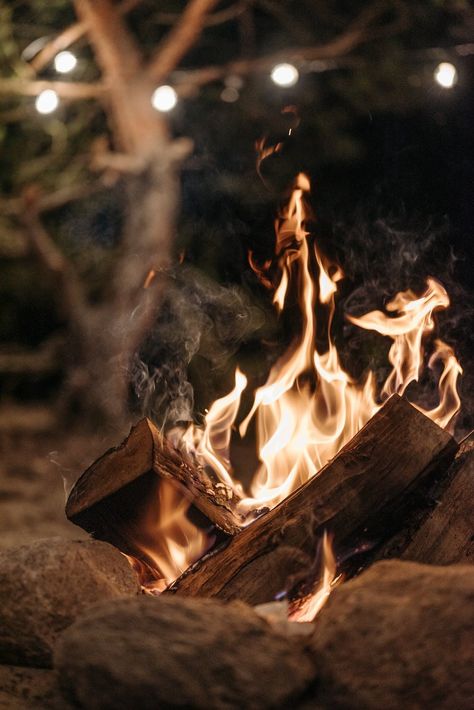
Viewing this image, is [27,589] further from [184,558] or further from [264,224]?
[264,224]

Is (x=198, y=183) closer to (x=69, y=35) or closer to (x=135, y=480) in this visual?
(x=69, y=35)

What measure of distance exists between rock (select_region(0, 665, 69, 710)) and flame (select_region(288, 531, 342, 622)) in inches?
29.7

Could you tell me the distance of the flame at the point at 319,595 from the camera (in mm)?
2826

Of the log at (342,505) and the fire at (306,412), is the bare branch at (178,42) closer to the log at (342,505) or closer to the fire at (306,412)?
the fire at (306,412)

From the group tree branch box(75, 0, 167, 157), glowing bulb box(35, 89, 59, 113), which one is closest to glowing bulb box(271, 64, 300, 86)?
tree branch box(75, 0, 167, 157)

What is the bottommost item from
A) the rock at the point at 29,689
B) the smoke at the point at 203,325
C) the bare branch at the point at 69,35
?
the rock at the point at 29,689

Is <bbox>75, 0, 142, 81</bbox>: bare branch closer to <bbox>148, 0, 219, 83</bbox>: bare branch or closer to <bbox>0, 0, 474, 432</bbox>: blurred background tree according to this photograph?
<bbox>0, 0, 474, 432</bbox>: blurred background tree

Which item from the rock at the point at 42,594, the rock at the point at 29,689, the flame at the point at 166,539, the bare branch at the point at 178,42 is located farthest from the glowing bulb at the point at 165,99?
the rock at the point at 29,689

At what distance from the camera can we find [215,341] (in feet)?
22.4

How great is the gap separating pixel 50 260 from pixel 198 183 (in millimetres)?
2385

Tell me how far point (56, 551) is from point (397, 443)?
114cm

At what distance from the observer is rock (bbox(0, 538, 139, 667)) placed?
2756 millimetres

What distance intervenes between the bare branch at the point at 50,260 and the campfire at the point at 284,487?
158 inches

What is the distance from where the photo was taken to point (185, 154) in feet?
22.8
